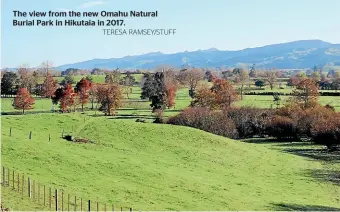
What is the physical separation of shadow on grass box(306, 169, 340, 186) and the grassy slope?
1.21m

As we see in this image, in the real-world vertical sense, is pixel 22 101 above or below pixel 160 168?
above

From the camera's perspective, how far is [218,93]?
415 ft

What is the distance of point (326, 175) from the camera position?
176 ft

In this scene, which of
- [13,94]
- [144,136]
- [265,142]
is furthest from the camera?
[13,94]

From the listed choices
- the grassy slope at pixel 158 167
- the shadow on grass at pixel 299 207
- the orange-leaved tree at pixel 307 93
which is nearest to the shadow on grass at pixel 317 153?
the grassy slope at pixel 158 167

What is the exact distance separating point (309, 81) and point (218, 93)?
85.3 ft

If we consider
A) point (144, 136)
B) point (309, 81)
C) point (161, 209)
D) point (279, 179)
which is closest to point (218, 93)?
point (309, 81)

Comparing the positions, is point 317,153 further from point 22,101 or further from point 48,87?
point 48,87

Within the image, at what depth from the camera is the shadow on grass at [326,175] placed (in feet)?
166

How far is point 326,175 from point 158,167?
21580 millimetres

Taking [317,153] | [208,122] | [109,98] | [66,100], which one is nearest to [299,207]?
[317,153]

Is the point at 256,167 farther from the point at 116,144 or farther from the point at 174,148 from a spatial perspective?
the point at 116,144

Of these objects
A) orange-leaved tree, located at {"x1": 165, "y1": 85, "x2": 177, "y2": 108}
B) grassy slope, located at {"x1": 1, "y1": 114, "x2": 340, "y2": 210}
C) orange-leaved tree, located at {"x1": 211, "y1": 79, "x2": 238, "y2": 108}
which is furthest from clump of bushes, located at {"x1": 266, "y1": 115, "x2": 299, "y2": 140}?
orange-leaved tree, located at {"x1": 165, "y1": 85, "x2": 177, "y2": 108}

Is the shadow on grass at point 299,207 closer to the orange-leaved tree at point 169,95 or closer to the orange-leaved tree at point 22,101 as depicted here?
the orange-leaved tree at point 22,101
